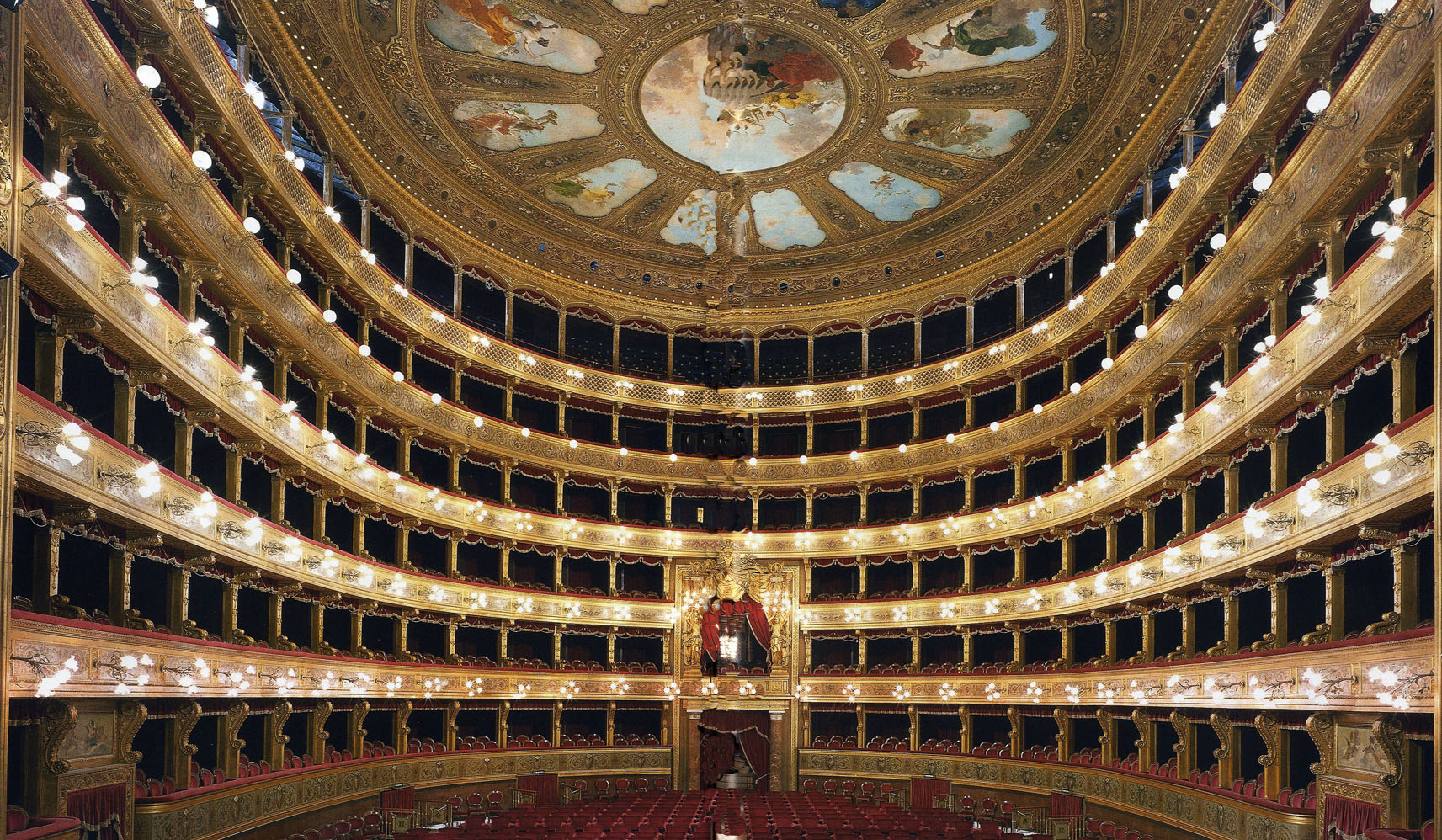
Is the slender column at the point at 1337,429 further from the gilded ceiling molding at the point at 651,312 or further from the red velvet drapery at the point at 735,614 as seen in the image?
the red velvet drapery at the point at 735,614

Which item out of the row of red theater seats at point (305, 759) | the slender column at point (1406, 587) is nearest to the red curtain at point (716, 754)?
the row of red theater seats at point (305, 759)

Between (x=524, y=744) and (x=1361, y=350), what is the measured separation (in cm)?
2617

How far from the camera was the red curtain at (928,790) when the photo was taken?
3378 centimetres

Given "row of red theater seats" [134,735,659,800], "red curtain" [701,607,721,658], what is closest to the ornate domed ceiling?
"red curtain" [701,607,721,658]

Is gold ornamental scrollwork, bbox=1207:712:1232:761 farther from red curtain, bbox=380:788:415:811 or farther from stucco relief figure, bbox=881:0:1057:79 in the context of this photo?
red curtain, bbox=380:788:415:811

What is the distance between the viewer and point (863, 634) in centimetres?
3794

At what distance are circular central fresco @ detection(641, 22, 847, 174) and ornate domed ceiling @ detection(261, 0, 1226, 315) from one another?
0.22ft

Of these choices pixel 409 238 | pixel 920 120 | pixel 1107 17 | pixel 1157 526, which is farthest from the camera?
pixel 409 238

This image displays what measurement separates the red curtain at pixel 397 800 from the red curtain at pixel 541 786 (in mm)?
5712

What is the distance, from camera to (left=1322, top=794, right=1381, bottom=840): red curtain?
17031mm

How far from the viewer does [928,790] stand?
33.8 m

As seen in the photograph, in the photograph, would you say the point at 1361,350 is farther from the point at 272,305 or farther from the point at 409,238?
the point at 409,238

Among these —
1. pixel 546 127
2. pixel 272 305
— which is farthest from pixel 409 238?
pixel 272 305

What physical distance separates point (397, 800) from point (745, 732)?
1323 centimetres
